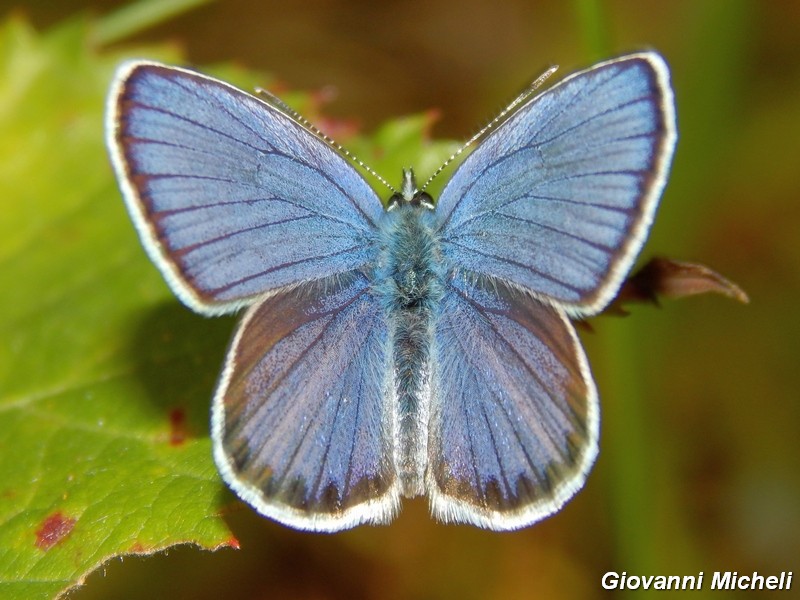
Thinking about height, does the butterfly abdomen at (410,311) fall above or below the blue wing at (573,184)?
below

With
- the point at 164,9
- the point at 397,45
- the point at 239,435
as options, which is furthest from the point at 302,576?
the point at 397,45

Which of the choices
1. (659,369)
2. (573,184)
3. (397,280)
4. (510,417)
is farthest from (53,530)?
(659,369)

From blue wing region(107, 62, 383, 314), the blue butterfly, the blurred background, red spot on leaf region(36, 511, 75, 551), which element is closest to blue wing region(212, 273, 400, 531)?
the blue butterfly

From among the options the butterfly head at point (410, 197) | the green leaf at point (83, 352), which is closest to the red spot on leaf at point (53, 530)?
the green leaf at point (83, 352)

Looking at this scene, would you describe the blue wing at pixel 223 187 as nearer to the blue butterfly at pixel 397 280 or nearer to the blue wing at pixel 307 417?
the blue butterfly at pixel 397 280

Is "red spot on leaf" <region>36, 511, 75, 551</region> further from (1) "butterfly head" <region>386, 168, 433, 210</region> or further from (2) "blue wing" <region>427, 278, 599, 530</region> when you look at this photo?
(1) "butterfly head" <region>386, 168, 433, 210</region>

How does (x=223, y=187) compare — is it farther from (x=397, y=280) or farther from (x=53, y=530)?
(x=53, y=530)

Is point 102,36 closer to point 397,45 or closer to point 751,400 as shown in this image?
point 397,45
